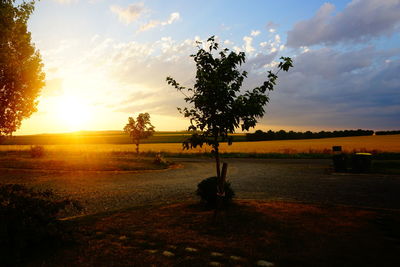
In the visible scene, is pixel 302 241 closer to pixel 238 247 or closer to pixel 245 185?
pixel 238 247

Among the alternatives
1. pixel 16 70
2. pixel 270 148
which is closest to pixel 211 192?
pixel 16 70

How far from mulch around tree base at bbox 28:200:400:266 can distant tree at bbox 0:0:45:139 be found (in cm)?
2091

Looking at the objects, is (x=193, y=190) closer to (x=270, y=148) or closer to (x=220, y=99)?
(x=220, y=99)

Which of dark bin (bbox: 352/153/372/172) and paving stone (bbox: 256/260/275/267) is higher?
dark bin (bbox: 352/153/372/172)

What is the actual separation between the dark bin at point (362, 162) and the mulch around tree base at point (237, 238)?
13364 mm

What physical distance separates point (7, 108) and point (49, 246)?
26026 millimetres

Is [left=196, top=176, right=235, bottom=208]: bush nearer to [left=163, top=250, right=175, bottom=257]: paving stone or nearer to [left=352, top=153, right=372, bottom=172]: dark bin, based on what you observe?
[left=163, top=250, right=175, bottom=257]: paving stone

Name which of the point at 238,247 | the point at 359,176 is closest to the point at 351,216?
the point at 238,247

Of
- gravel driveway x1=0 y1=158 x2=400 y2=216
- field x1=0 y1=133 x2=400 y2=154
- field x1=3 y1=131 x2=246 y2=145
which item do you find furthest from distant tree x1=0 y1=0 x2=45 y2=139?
field x1=3 y1=131 x2=246 y2=145

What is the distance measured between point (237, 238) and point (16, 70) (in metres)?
25.8

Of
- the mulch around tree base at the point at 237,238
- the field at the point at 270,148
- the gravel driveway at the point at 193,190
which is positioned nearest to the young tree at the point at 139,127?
the field at the point at 270,148

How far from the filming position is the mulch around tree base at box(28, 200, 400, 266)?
546 cm

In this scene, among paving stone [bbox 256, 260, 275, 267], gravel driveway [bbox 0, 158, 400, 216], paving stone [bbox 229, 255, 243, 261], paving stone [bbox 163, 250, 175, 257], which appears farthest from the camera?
gravel driveway [bbox 0, 158, 400, 216]

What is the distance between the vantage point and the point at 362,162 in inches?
815
